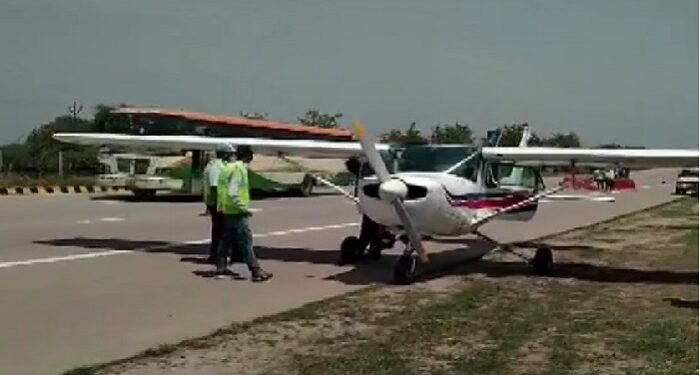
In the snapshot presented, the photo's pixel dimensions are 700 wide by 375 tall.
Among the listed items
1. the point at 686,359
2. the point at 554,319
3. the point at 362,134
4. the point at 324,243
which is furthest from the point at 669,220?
the point at 686,359

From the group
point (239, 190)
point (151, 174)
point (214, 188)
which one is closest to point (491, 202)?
point (239, 190)

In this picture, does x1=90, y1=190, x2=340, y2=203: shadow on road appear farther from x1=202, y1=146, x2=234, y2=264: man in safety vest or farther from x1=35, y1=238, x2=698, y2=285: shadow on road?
x1=202, y1=146, x2=234, y2=264: man in safety vest

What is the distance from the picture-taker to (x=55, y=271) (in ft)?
41.9

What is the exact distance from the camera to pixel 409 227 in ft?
39.4

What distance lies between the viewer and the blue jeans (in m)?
12.6

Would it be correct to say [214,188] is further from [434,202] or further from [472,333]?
[472,333]

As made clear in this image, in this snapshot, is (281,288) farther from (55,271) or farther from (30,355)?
(30,355)

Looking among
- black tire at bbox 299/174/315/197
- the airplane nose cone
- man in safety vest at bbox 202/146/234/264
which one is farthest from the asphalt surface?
black tire at bbox 299/174/315/197

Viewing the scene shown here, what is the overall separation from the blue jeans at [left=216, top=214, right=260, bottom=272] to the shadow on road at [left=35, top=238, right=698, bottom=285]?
1.21 m

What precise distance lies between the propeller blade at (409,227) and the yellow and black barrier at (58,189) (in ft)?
86.2

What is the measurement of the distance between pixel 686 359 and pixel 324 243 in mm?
11760

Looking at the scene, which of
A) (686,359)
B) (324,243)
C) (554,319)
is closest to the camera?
(686,359)

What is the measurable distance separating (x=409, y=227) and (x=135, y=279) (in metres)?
3.51

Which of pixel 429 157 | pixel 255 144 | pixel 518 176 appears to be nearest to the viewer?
pixel 429 157
